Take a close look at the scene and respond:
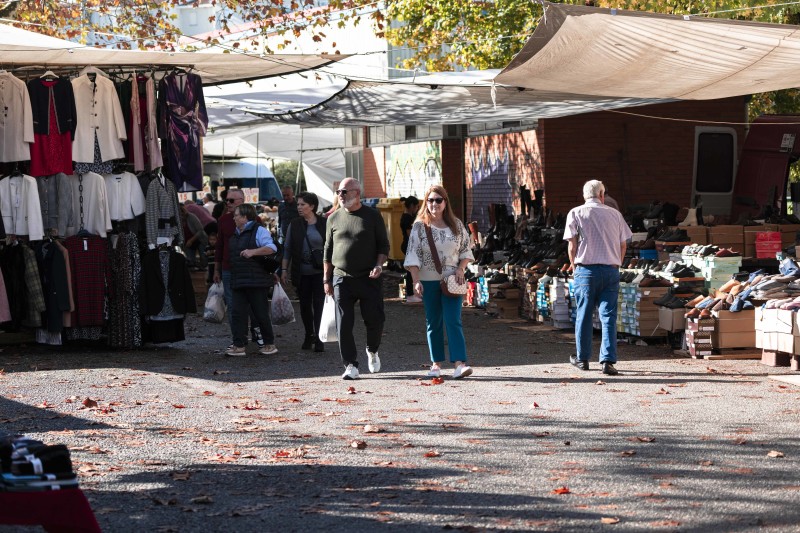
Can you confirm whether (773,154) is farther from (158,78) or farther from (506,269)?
(158,78)

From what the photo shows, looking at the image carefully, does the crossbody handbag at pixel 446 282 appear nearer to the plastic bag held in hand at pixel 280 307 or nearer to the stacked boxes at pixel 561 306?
the plastic bag held in hand at pixel 280 307

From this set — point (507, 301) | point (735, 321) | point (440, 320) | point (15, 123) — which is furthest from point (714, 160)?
point (15, 123)

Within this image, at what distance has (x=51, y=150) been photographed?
1434cm

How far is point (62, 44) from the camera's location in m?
14.0

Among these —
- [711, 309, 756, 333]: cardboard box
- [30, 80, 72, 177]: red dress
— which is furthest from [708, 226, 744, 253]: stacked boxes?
[30, 80, 72, 177]: red dress

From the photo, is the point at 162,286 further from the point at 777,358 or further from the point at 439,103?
the point at 777,358

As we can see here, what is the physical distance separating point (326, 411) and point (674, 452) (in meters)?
3.12

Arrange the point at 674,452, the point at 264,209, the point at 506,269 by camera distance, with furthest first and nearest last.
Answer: the point at 264,209
the point at 506,269
the point at 674,452

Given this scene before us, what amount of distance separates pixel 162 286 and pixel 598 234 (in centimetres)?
538

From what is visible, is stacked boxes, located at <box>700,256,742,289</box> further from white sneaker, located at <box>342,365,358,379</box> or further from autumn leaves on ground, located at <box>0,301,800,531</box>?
white sneaker, located at <box>342,365,358,379</box>

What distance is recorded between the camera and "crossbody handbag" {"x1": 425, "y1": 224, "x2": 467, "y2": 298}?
11.4 m

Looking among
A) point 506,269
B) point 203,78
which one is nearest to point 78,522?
point 203,78

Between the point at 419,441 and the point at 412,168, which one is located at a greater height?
the point at 412,168

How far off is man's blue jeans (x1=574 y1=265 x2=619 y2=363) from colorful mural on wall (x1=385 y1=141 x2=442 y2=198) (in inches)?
572
